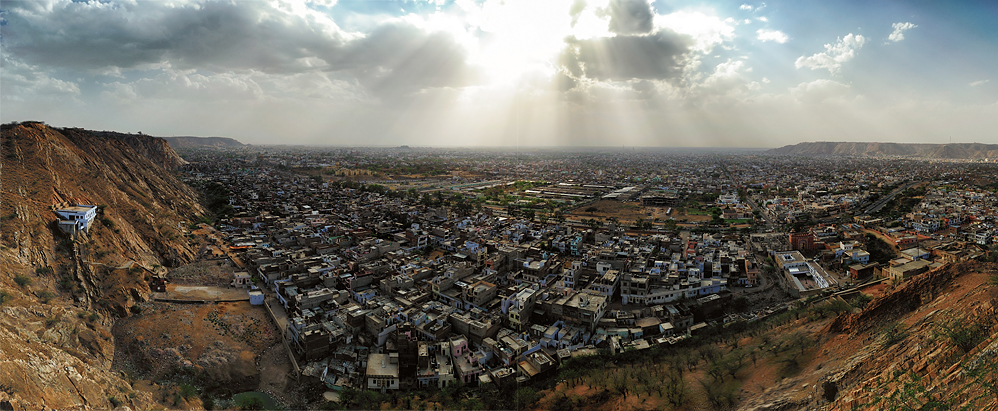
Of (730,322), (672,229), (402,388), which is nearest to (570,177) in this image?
(672,229)

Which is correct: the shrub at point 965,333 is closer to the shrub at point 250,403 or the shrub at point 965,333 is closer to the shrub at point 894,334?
the shrub at point 894,334

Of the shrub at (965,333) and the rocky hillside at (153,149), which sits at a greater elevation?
the rocky hillside at (153,149)

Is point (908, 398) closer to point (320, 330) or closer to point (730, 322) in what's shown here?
point (730, 322)

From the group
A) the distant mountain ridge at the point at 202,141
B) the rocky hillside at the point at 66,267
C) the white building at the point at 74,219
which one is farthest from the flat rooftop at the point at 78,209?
the distant mountain ridge at the point at 202,141

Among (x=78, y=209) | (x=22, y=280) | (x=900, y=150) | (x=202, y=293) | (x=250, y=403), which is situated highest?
(x=900, y=150)

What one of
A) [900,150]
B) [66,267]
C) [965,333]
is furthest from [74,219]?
[900,150]

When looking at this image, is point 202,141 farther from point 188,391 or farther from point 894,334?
point 894,334

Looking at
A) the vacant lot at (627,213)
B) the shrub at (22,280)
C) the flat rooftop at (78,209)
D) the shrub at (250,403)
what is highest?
the flat rooftop at (78,209)
